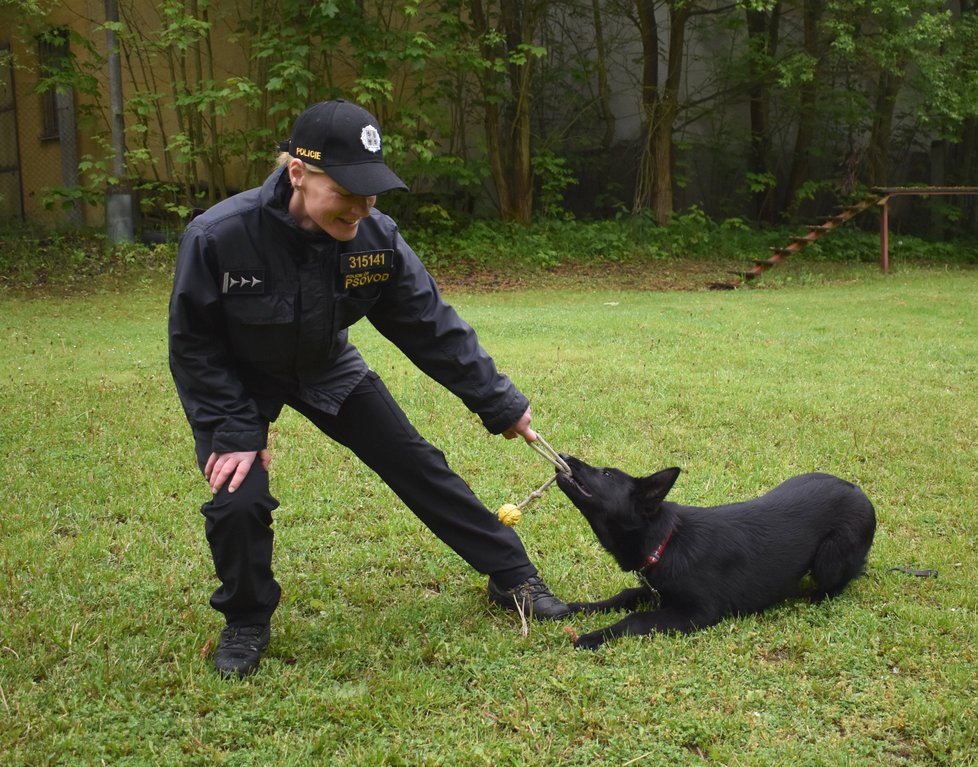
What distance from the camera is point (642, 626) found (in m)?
3.70

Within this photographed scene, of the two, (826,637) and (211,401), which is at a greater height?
(211,401)

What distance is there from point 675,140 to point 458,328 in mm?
18722

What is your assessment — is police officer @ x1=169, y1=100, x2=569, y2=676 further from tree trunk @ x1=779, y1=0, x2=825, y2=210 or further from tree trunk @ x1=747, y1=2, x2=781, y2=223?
tree trunk @ x1=779, y1=0, x2=825, y2=210

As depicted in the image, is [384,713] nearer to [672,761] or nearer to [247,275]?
[672,761]

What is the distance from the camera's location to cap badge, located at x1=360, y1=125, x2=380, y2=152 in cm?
312

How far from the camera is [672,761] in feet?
9.68

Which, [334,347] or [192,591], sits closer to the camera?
[334,347]

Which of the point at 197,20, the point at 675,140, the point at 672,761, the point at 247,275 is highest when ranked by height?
the point at 197,20

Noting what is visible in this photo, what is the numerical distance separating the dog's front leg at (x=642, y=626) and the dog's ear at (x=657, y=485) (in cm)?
42

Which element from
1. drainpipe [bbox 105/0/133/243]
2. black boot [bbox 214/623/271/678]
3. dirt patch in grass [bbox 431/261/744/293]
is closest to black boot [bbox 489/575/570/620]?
black boot [bbox 214/623/271/678]

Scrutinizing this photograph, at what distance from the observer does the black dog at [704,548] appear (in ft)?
12.4

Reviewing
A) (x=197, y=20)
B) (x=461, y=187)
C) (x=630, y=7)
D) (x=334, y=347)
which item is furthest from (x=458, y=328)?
(x=630, y=7)

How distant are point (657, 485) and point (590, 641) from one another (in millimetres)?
→ 649

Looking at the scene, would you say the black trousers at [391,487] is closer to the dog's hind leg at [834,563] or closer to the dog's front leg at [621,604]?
the dog's front leg at [621,604]
